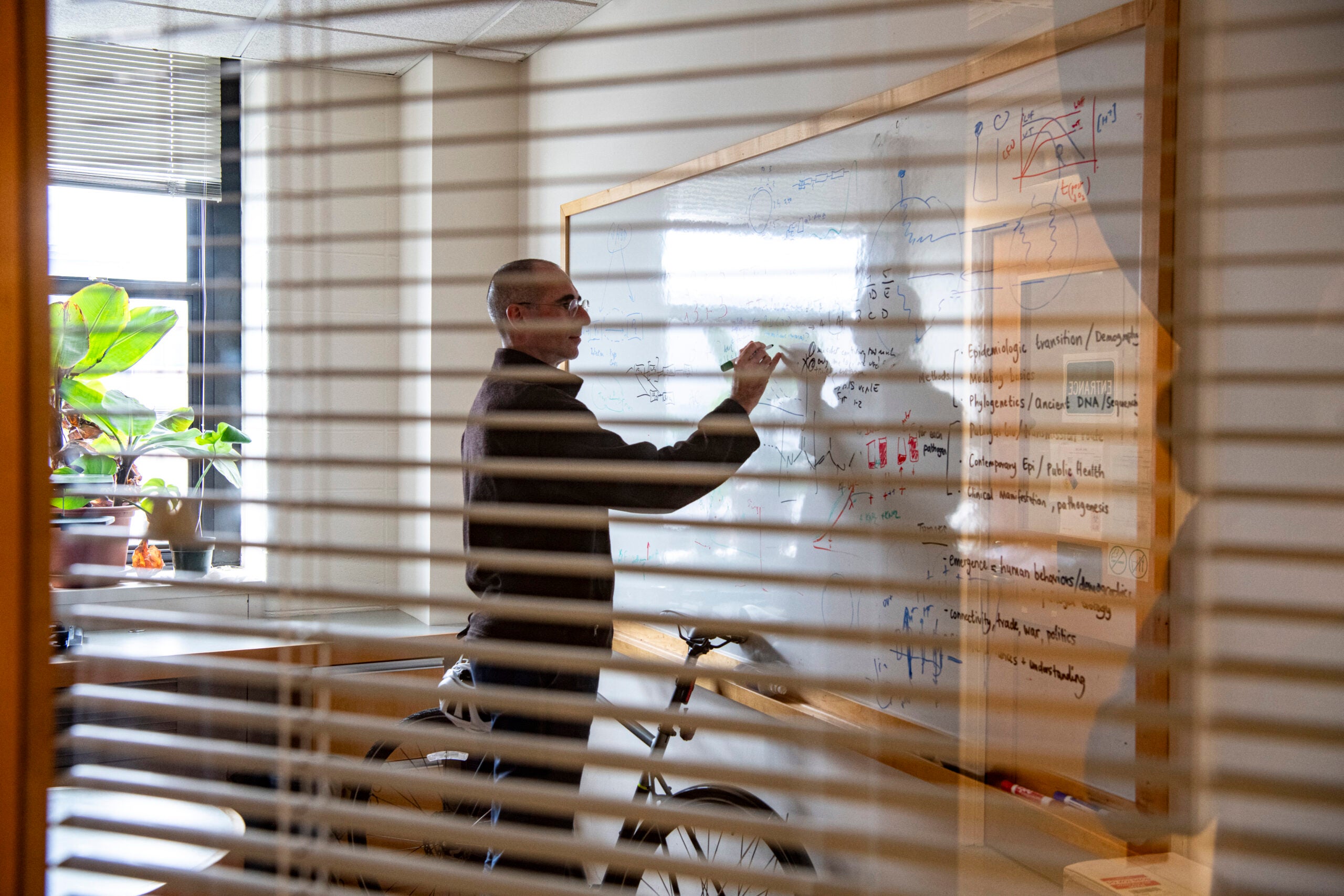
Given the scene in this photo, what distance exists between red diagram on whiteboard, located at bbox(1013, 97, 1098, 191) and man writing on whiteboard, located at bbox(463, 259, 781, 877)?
19.0 inches

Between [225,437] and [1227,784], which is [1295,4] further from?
[225,437]

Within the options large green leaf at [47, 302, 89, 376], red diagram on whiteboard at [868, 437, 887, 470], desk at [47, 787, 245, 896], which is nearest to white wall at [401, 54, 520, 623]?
large green leaf at [47, 302, 89, 376]

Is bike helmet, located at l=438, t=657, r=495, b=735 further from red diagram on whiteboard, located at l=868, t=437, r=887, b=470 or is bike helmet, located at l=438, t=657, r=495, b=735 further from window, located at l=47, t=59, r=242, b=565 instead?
window, located at l=47, t=59, r=242, b=565

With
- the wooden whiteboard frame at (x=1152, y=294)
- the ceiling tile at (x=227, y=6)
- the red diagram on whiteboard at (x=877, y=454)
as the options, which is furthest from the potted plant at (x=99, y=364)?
the wooden whiteboard frame at (x=1152, y=294)

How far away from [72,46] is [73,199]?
0.53 m

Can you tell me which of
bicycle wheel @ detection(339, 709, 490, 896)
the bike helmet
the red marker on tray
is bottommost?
bicycle wheel @ detection(339, 709, 490, 896)

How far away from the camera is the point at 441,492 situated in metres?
3.38

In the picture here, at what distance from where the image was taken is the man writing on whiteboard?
4.23 ft

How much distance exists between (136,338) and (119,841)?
208 centimetres

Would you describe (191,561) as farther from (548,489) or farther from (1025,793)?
(1025,793)

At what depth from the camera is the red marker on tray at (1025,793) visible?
1369 mm

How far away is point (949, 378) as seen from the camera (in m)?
1.38

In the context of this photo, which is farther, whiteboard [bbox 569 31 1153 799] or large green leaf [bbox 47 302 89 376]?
large green leaf [bbox 47 302 89 376]

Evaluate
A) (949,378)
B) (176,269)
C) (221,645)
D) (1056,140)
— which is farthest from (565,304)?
(176,269)
